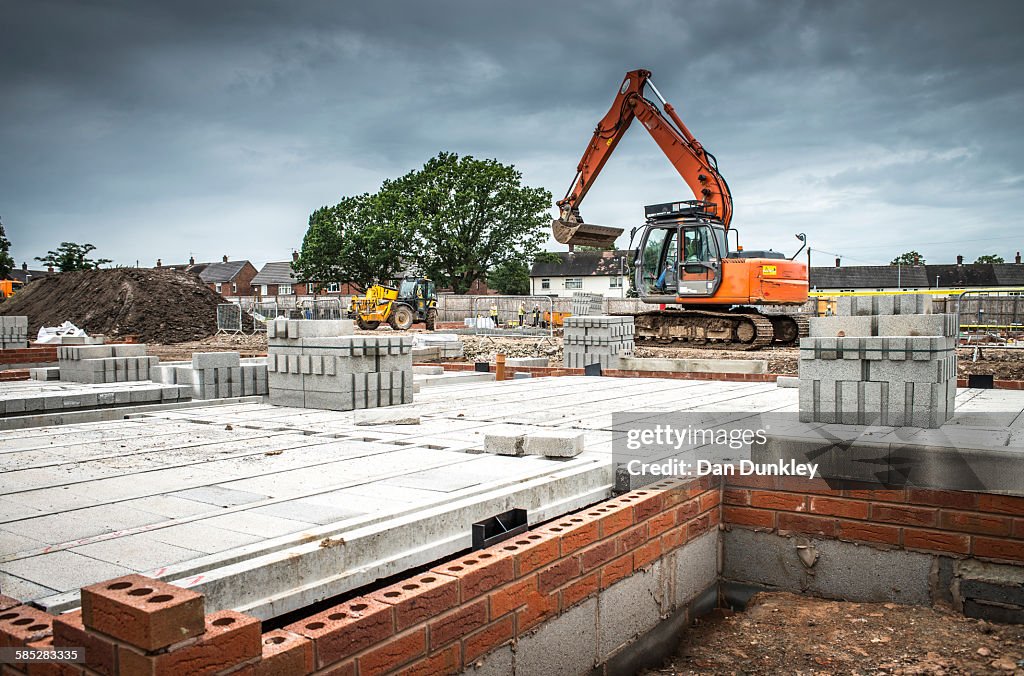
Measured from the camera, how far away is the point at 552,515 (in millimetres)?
3777

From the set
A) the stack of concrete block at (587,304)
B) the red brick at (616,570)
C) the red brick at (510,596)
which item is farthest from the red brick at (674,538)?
the stack of concrete block at (587,304)

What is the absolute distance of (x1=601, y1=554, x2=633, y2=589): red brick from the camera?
3465mm

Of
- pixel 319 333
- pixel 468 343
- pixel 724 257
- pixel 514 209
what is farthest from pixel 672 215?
pixel 514 209

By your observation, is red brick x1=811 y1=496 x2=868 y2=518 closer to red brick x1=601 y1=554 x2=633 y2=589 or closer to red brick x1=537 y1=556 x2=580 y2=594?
red brick x1=601 y1=554 x2=633 y2=589

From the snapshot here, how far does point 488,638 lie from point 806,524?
2.31 metres

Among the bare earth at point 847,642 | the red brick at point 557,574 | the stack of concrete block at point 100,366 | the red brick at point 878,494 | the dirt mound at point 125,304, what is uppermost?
the dirt mound at point 125,304

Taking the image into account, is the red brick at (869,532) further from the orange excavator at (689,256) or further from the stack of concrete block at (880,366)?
the orange excavator at (689,256)

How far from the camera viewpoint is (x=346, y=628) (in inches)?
87.2

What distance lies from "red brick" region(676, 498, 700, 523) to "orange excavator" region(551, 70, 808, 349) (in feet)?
47.6

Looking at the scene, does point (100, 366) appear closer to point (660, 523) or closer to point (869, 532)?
point (660, 523)

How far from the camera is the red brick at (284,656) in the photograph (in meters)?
2.01

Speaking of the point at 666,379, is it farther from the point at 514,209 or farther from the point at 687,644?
the point at 514,209

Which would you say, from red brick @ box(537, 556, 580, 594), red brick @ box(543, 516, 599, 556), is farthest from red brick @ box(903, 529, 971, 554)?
red brick @ box(537, 556, 580, 594)

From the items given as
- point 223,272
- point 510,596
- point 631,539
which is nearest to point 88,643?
point 510,596
